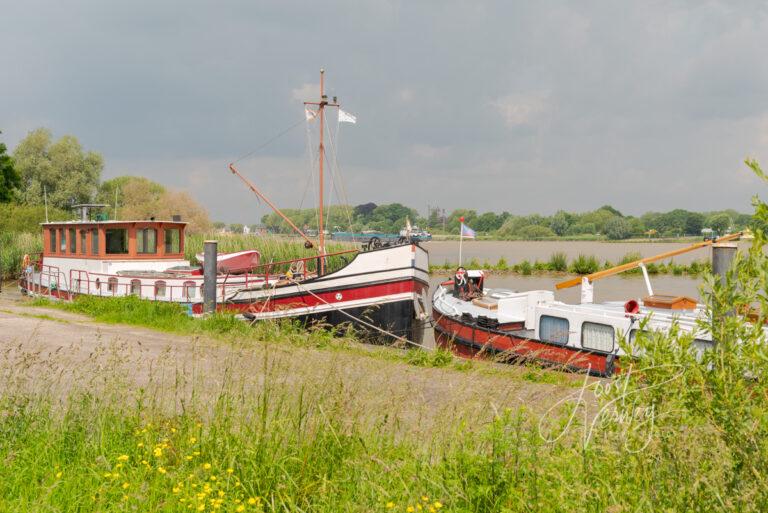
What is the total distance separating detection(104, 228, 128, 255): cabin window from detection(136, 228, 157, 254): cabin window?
15.9 inches

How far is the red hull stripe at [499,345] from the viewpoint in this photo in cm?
1316

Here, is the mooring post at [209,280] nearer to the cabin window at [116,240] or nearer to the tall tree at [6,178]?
the cabin window at [116,240]

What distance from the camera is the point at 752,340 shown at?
3.53 meters

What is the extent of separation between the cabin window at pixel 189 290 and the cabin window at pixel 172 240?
3.05 metres

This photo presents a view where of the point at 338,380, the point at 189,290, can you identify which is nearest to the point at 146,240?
the point at 189,290

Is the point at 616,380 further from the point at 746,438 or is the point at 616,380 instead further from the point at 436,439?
the point at 436,439

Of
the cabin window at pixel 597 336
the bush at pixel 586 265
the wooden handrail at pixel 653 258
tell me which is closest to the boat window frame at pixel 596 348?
the cabin window at pixel 597 336

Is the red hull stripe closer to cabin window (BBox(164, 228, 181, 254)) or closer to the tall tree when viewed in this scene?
cabin window (BBox(164, 228, 181, 254))

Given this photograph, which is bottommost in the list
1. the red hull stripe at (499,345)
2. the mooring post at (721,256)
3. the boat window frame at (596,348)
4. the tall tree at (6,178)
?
the red hull stripe at (499,345)

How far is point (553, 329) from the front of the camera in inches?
589

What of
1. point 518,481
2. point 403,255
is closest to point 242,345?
point 518,481

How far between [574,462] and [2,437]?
14.2ft

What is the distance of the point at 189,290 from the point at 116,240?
370cm

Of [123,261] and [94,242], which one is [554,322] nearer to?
[123,261]
